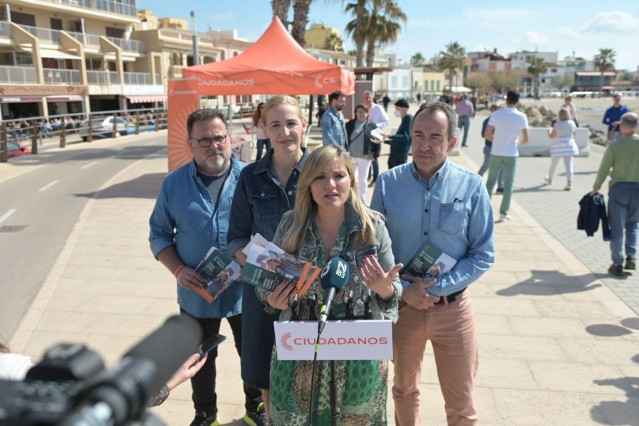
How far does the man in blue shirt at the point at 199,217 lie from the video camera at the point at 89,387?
7.44 ft

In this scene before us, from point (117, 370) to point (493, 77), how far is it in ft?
443

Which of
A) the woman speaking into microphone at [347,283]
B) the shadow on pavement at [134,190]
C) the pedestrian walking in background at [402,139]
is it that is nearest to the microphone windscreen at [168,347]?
the woman speaking into microphone at [347,283]

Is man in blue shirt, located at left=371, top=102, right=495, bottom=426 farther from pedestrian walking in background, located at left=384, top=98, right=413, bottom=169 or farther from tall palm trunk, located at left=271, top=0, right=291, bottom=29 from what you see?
tall palm trunk, located at left=271, top=0, right=291, bottom=29

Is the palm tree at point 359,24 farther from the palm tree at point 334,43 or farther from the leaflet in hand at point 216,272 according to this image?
the palm tree at point 334,43

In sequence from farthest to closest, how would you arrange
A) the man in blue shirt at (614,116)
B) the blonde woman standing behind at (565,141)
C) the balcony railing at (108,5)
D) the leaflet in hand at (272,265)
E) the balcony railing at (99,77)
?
the balcony railing at (108,5) → the balcony railing at (99,77) → the man in blue shirt at (614,116) → the blonde woman standing behind at (565,141) → the leaflet in hand at (272,265)

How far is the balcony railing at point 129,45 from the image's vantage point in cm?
4208

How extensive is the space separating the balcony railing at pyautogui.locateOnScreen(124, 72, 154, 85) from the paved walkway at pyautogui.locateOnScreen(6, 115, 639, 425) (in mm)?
37446

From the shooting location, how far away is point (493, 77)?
4877 inches

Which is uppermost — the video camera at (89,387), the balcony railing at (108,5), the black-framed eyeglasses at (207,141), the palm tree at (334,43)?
the palm tree at (334,43)

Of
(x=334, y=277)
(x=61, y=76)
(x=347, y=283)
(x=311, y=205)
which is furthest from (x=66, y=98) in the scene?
(x=334, y=277)

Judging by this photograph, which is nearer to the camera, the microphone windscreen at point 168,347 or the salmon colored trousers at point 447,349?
the microphone windscreen at point 168,347

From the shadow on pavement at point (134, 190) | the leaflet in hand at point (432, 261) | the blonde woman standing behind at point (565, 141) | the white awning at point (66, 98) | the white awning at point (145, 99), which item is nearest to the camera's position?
the leaflet in hand at point (432, 261)

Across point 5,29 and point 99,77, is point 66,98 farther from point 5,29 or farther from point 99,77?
point 5,29

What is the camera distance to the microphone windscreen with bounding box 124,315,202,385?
76cm
